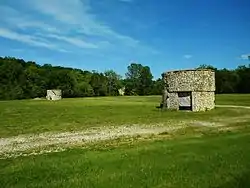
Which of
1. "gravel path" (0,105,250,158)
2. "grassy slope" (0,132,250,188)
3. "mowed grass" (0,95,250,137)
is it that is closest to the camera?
"grassy slope" (0,132,250,188)

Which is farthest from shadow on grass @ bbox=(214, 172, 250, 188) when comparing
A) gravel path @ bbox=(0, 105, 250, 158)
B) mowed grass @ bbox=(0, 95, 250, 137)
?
mowed grass @ bbox=(0, 95, 250, 137)

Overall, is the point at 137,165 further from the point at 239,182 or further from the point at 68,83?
the point at 68,83

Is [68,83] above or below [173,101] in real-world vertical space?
above

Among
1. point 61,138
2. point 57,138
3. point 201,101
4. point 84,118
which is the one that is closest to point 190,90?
point 201,101

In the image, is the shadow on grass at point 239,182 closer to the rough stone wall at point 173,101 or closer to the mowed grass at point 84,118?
the mowed grass at point 84,118

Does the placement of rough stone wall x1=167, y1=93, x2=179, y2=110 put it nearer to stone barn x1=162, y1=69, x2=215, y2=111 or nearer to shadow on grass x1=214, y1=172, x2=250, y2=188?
stone barn x1=162, y1=69, x2=215, y2=111

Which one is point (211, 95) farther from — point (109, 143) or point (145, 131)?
point (109, 143)

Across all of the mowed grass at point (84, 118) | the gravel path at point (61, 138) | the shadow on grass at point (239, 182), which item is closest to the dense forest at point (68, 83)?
the mowed grass at point (84, 118)

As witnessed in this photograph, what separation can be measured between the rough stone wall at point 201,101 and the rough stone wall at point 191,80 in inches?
22.3

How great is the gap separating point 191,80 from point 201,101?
257 cm

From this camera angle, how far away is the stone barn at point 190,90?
40.1 m

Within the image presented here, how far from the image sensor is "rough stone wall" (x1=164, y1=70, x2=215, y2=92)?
40.2m

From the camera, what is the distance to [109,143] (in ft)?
58.7

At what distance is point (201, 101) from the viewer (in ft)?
132
